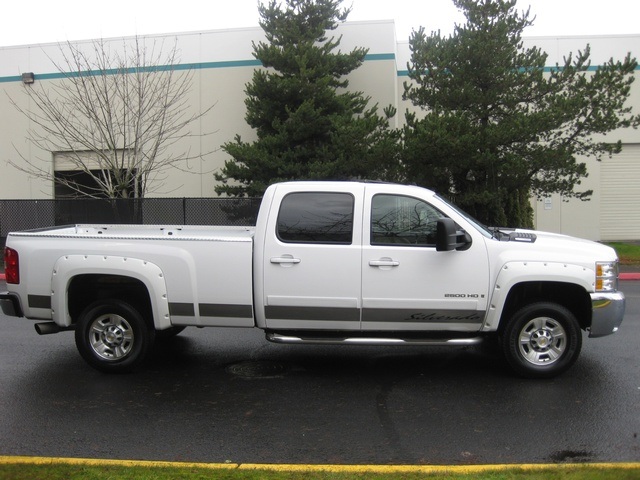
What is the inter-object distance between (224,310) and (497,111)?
42.0ft

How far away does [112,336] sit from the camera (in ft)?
21.3

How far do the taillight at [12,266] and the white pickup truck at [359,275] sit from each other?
24 mm

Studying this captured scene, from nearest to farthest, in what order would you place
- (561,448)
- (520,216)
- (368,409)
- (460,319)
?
(561,448) → (368,409) → (460,319) → (520,216)

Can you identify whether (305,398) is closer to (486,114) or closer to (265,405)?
(265,405)

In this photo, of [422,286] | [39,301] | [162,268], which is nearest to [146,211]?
[39,301]

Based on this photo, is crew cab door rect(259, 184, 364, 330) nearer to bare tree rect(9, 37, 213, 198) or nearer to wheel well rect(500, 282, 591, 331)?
wheel well rect(500, 282, 591, 331)

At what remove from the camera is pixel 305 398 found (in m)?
5.74

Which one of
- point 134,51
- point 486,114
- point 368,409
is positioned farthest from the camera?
point 134,51

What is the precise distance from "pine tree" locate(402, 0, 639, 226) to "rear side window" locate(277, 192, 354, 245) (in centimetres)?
940

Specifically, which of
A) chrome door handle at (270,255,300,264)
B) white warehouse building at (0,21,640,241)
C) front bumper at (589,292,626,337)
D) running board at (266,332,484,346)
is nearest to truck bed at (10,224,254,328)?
chrome door handle at (270,255,300,264)

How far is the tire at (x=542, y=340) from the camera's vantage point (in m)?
6.07

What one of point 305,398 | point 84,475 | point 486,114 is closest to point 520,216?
point 486,114

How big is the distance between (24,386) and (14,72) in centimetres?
2076

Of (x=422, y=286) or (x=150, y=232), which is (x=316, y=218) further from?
(x=150, y=232)
